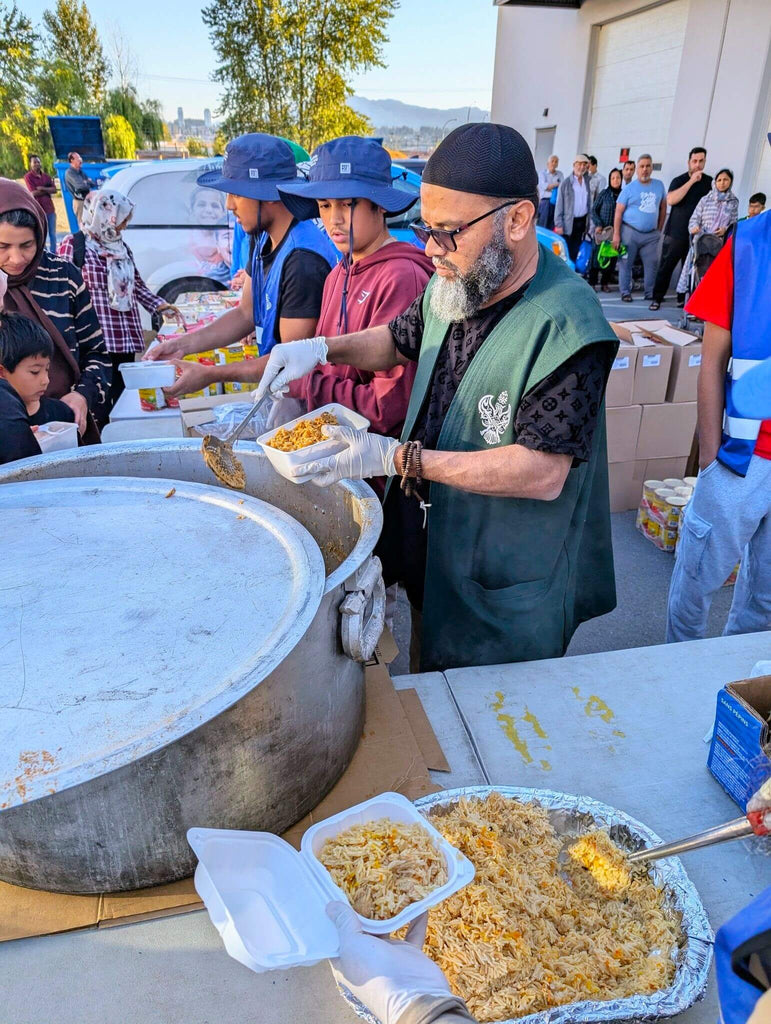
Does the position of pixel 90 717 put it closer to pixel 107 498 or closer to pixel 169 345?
pixel 107 498

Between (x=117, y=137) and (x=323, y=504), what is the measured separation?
2436 centimetres

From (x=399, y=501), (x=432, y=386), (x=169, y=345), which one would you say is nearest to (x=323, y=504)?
(x=399, y=501)

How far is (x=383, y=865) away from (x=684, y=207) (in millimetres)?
11082

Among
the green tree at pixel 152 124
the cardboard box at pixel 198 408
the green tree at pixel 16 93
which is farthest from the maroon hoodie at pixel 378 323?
the green tree at pixel 152 124

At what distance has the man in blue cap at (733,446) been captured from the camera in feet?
7.64

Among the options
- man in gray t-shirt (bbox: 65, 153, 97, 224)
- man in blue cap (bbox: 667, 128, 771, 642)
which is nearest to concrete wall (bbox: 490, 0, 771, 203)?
man in gray t-shirt (bbox: 65, 153, 97, 224)

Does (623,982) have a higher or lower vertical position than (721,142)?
lower

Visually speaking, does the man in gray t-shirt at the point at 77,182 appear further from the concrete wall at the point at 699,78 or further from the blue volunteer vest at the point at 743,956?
the blue volunteer vest at the point at 743,956

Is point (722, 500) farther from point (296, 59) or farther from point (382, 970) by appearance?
point (296, 59)

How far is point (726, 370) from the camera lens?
249 cm

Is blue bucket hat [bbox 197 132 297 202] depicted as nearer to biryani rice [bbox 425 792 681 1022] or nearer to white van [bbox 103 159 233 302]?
biryani rice [bbox 425 792 681 1022]

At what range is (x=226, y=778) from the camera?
1.16 meters

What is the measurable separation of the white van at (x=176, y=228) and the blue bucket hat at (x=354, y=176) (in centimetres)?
570

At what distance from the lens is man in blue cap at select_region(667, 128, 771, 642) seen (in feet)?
7.64
